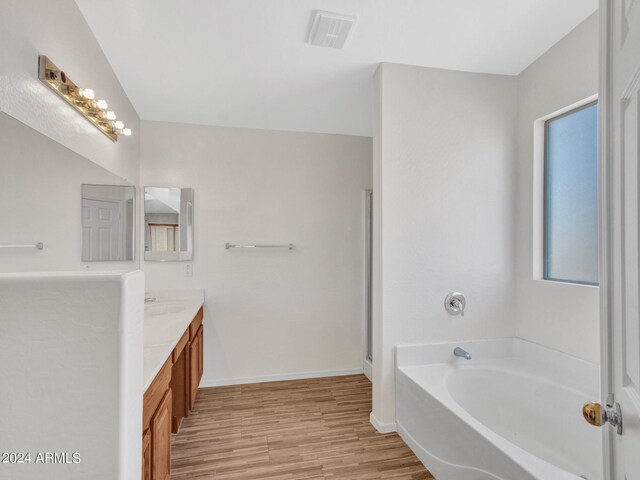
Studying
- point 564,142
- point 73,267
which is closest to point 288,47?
point 73,267

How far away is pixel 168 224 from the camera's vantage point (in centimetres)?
296

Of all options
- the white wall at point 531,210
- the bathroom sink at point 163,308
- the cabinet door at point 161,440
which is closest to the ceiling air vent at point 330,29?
the white wall at point 531,210

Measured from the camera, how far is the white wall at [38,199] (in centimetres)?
103

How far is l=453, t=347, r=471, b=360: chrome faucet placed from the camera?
85.2 inches

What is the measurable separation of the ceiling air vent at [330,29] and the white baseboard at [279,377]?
2.76 m

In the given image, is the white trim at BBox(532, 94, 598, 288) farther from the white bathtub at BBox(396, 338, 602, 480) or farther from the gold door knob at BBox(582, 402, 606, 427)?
the gold door knob at BBox(582, 402, 606, 427)

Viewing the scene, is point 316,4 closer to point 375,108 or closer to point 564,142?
point 375,108

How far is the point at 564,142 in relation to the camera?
2074mm

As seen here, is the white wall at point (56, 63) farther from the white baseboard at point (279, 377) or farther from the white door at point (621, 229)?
the white baseboard at point (279, 377)

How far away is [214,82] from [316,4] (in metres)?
1.04

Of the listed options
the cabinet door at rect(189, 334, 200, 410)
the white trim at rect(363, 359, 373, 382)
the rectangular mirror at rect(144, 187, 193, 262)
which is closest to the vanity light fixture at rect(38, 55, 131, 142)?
the rectangular mirror at rect(144, 187, 193, 262)

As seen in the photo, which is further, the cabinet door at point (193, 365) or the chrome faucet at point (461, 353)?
the cabinet door at point (193, 365)

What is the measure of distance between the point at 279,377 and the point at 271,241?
130 cm

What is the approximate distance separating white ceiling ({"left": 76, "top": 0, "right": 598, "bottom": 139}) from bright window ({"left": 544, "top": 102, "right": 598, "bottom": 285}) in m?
0.52
